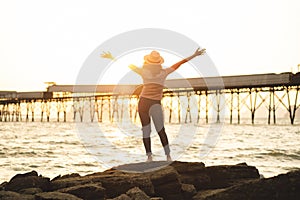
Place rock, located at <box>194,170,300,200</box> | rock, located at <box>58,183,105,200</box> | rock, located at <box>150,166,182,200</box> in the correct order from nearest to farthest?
rock, located at <box>194,170,300,200</box>, rock, located at <box>58,183,105,200</box>, rock, located at <box>150,166,182,200</box>

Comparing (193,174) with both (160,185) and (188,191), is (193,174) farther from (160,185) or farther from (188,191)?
(160,185)

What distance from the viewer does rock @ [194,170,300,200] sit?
5695 millimetres

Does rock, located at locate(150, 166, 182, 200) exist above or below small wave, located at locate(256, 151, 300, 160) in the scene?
above

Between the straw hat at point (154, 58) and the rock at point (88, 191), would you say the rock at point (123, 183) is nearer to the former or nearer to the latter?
the rock at point (88, 191)

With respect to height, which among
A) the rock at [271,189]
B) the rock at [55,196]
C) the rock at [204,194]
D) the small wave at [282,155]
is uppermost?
the rock at [271,189]

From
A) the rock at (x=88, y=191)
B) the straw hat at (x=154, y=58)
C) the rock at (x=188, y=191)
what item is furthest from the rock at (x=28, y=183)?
the straw hat at (x=154, y=58)

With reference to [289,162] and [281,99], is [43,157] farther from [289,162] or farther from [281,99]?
[281,99]

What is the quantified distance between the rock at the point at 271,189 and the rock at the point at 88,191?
5.53 ft

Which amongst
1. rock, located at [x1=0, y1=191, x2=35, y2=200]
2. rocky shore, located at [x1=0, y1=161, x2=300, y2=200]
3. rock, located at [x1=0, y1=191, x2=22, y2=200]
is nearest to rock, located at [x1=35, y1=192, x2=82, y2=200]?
rocky shore, located at [x1=0, y1=161, x2=300, y2=200]

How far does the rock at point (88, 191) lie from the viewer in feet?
19.6

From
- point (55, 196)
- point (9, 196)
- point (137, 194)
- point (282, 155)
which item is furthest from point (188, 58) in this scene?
point (282, 155)

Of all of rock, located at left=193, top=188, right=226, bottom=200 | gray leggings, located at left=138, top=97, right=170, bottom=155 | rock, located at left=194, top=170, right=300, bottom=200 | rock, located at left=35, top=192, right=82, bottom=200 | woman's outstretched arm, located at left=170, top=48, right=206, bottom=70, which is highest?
woman's outstretched arm, located at left=170, top=48, right=206, bottom=70

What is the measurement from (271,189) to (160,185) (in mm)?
1630

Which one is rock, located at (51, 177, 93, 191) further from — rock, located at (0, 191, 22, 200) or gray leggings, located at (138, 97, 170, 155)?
gray leggings, located at (138, 97, 170, 155)
